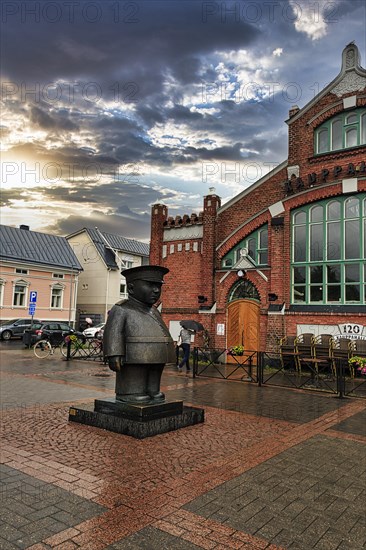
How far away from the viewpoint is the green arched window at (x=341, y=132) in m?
16.8

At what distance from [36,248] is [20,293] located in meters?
4.62

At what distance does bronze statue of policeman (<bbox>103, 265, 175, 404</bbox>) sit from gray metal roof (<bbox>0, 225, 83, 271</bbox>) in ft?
99.2

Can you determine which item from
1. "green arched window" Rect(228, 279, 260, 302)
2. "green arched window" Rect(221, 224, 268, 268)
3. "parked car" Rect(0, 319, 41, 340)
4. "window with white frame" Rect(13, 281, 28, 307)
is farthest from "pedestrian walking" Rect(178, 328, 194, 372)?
"window with white frame" Rect(13, 281, 28, 307)

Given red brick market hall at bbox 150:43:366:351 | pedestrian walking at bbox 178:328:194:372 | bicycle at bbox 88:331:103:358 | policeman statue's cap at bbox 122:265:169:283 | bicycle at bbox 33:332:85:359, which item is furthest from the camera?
bicycle at bbox 88:331:103:358

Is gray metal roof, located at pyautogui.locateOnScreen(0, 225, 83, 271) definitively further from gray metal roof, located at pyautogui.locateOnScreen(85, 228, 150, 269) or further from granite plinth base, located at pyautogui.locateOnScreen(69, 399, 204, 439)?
granite plinth base, located at pyautogui.locateOnScreen(69, 399, 204, 439)

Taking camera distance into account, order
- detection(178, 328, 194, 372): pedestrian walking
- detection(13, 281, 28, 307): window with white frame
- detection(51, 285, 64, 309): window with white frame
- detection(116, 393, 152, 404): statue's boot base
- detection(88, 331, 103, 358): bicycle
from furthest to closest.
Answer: detection(51, 285, 64, 309): window with white frame < detection(13, 281, 28, 307): window with white frame < detection(88, 331, 103, 358): bicycle < detection(178, 328, 194, 372): pedestrian walking < detection(116, 393, 152, 404): statue's boot base

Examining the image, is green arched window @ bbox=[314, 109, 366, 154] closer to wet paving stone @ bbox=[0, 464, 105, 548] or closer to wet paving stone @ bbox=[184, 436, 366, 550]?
wet paving stone @ bbox=[184, 436, 366, 550]

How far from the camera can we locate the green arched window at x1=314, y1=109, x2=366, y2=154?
16.8 meters

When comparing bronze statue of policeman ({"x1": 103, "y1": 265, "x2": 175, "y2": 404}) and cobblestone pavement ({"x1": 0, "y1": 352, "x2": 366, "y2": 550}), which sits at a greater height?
bronze statue of policeman ({"x1": 103, "y1": 265, "x2": 175, "y2": 404})

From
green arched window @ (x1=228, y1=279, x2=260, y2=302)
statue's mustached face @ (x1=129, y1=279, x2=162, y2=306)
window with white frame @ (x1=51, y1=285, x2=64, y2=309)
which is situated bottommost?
statue's mustached face @ (x1=129, y1=279, x2=162, y2=306)

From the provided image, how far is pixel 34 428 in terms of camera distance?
683 centimetres

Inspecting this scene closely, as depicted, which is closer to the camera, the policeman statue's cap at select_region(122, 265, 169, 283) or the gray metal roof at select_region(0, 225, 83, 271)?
the policeman statue's cap at select_region(122, 265, 169, 283)

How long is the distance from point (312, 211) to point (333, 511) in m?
14.6

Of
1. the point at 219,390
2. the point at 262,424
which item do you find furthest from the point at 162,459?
the point at 219,390
